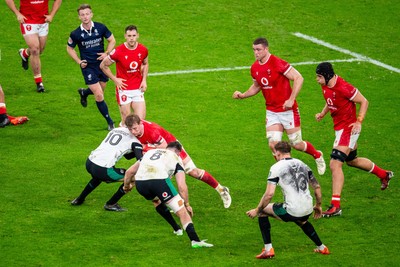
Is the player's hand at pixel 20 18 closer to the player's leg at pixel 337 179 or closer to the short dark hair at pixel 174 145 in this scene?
the short dark hair at pixel 174 145

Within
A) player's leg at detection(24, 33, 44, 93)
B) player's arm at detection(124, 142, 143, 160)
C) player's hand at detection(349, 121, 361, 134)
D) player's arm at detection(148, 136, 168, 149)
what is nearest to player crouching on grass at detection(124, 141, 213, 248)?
player's arm at detection(124, 142, 143, 160)

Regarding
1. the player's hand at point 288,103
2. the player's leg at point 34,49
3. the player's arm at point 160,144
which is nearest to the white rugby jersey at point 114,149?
the player's arm at point 160,144

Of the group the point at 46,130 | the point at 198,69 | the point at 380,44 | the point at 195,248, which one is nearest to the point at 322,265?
the point at 195,248

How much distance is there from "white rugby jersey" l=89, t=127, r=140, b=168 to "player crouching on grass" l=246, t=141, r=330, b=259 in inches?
114

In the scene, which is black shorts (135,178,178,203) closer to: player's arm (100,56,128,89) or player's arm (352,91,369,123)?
player's arm (352,91,369,123)

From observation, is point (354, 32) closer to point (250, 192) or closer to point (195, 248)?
point (250, 192)

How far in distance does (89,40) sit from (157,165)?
6034mm

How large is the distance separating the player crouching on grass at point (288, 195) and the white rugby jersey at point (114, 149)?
2896 mm

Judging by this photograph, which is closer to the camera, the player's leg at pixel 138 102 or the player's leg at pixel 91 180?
the player's leg at pixel 91 180

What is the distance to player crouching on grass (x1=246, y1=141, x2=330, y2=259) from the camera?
1300 centimetres

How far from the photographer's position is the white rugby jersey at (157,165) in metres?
13.8

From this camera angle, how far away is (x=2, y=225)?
14.7 metres

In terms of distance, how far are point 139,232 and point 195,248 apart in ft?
3.77

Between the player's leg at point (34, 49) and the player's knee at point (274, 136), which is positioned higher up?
the player's knee at point (274, 136)
